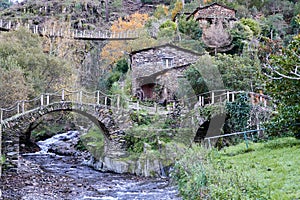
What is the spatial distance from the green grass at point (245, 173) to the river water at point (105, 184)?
1.37 meters

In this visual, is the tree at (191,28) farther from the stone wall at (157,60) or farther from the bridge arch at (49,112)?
the bridge arch at (49,112)

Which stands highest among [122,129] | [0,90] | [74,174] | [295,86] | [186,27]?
[186,27]

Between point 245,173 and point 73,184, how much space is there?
8.37 m

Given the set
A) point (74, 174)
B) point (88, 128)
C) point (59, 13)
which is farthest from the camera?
point (59, 13)

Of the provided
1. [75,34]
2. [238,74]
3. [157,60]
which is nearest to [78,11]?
[75,34]

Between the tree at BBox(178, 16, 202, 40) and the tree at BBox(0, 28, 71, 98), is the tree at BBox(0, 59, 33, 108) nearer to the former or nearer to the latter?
the tree at BBox(0, 28, 71, 98)

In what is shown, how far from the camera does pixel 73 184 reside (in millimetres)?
15320

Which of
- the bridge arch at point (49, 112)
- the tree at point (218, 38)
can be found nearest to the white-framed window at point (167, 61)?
the tree at point (218, 38)

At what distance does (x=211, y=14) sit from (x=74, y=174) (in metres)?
19.5

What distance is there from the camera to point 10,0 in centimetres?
7788

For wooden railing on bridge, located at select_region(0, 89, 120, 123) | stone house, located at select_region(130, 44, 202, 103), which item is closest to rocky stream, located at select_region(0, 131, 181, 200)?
wooden railing on bridge, located at select_region(0, 89, 120, 123)

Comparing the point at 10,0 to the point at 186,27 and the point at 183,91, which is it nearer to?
the point at 186,27

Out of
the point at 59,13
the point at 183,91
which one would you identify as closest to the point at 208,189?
the point at 183,91

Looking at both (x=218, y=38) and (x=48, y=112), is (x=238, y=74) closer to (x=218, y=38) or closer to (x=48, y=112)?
(x=218, y=38)
